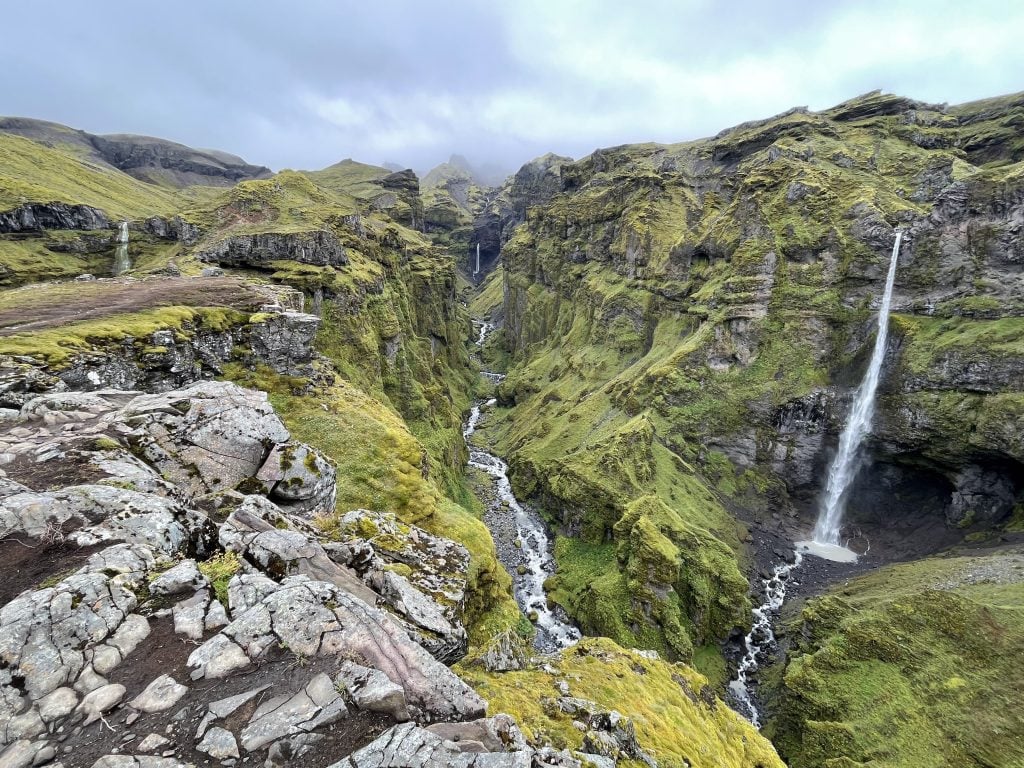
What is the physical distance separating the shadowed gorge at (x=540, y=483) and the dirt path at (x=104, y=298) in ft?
1.86

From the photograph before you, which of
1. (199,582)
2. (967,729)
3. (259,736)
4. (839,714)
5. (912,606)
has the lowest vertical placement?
(839,714)

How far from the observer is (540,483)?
8625 cm

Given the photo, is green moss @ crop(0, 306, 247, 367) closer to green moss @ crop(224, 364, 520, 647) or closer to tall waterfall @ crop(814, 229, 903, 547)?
green moss @ crop(224, 364, 520, 647)

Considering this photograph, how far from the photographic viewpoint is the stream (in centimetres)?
5834

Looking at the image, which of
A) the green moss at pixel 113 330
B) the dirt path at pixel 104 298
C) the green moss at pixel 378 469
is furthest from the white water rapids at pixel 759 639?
the dirt path at pixel 104 298

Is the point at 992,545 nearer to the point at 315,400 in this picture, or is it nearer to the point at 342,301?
the point at 315,400

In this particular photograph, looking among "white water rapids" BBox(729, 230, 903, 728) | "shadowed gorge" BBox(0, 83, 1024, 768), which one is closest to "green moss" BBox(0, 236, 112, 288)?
"shadowed gorge" BBox(0, 83, 1024, 768)

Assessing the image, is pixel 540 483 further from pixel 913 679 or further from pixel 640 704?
pixel 640 704

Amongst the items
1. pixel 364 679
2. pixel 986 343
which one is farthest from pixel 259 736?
pixel 986 343

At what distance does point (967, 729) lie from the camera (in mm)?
36594

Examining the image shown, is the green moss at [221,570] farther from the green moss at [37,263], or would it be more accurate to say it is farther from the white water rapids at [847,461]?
the white water rapids at [847,461]

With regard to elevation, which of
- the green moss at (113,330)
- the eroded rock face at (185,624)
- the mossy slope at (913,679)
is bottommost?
the mossy slope at (913,679)

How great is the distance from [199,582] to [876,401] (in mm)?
92152

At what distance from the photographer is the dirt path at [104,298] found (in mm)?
31625
